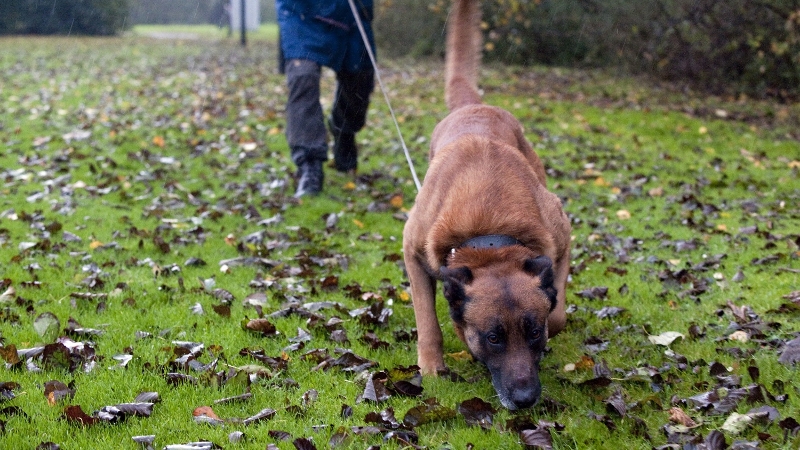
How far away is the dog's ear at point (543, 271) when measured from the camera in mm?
3721

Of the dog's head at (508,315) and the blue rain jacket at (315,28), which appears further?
the blue rain jacket at (315,28)

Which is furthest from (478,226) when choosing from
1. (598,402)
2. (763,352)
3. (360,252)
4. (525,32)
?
(525,32)

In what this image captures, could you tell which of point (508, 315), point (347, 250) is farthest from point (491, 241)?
point (347, 250)

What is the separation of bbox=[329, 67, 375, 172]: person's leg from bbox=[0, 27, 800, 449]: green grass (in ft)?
1.20

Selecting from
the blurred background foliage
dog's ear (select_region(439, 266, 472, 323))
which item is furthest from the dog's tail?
the blurred background foliage

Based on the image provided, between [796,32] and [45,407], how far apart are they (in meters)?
12.1

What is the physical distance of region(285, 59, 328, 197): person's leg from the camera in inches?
318

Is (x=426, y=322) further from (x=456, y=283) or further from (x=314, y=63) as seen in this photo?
(x=314, y=63)

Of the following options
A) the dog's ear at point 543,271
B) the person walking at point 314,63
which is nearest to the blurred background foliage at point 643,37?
the person walking at point 314,63

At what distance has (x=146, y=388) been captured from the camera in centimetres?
395

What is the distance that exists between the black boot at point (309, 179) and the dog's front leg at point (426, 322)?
13.1ft

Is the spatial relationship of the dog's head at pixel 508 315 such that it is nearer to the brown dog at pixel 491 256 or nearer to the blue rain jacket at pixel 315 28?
the brown dog at pixel 491 256

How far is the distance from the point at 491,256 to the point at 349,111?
5331 mm

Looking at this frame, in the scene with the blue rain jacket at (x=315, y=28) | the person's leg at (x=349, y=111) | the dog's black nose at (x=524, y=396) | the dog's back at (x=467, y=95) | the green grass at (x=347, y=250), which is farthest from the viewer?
the person's leg at (x=349, y=111)
